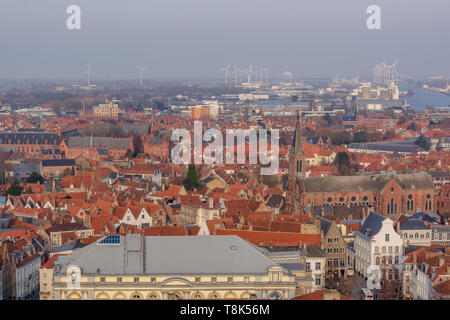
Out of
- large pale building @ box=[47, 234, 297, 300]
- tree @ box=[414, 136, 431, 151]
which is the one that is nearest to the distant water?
tree @ box=[414, 136, 431, 151]

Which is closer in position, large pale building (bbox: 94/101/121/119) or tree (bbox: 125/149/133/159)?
tree (bbox: 125/149/133/159)

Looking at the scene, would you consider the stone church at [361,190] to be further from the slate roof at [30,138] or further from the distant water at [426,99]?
the distant water at [426,99]

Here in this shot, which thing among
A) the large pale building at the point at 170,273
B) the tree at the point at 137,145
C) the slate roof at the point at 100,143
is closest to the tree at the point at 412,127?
the tree at the point at 137,145

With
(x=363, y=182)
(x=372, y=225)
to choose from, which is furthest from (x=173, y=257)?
(x=363, y=182)

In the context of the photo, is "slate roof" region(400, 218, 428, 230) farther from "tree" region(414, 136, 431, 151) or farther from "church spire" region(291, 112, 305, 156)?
"tree" region(414, 136, 431, 151)

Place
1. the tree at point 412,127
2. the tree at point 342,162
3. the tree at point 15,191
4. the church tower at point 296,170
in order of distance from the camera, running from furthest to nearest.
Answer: the tree at point 412,127, the tree at point 342,162, the tree at point 15,191, the church tower at point 296,170

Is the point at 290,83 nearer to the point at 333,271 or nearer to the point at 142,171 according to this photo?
the point at 142,171

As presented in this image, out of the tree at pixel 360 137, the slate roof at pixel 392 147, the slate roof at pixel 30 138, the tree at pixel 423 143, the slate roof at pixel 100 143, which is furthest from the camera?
the tree at pixel 360 137
